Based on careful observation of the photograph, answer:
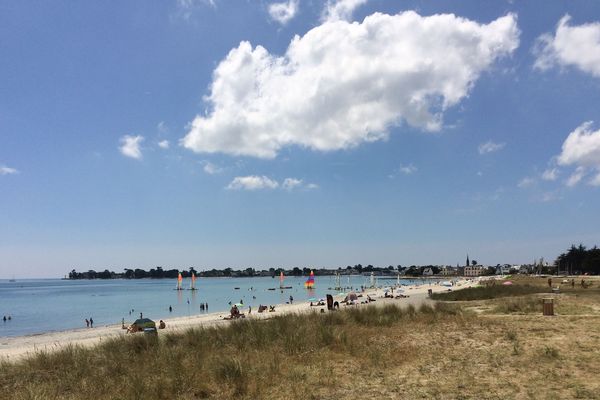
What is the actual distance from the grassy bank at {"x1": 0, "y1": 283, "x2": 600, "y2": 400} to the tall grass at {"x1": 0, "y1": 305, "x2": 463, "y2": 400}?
29mm

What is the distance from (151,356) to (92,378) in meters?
2.22

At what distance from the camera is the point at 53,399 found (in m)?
7.78

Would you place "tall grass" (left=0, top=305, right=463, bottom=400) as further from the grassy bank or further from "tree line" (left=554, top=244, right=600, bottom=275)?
"tree line" (left=554, top=244, right=600, bottom=275)

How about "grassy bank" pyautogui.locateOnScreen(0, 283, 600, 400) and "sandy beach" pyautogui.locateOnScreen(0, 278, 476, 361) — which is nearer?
"grassy bank" pyautogui.locateOnScreen(0, 283, 600, 400)

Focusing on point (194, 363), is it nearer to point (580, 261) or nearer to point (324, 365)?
point (324, 365)

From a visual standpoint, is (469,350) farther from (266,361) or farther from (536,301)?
(536,301)

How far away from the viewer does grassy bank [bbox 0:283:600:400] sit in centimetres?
832

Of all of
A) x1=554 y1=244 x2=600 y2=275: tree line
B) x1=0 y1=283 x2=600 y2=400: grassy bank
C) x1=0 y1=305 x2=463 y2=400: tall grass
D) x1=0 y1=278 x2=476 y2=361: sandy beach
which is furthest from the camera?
x1=554 y1=244 x2=600 y2=275: tree line

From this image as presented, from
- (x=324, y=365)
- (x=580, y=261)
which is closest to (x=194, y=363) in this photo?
(x=324, y=365)

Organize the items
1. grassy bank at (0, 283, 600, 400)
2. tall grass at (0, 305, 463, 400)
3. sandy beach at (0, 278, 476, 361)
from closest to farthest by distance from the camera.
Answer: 1. grassy bank at (0, 283, 600, 400)
2. tall grass at (0, 305, 463, 400)
3. sandy beach at (0, 278, 476, 361)

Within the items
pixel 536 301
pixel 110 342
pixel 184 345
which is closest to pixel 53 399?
pixel 184 345

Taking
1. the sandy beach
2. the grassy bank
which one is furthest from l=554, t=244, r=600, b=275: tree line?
the grassy bank

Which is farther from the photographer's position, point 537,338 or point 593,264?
point 593,264

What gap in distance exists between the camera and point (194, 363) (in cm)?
1037
